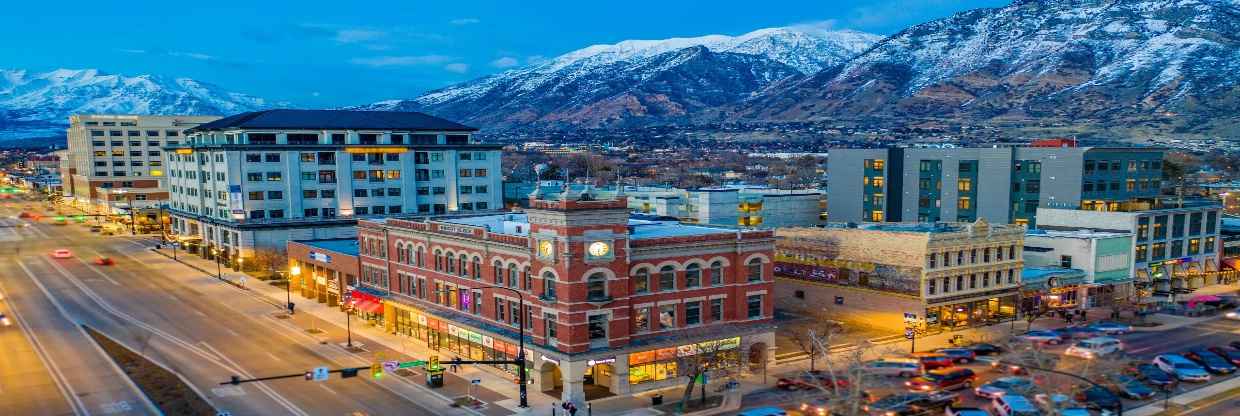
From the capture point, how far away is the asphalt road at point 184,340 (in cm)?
5750

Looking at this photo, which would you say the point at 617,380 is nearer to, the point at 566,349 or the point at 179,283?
the point at 566,349

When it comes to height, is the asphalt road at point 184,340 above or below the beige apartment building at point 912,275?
below

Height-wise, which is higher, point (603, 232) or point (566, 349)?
point (603, 232)

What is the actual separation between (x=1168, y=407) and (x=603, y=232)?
124 feet

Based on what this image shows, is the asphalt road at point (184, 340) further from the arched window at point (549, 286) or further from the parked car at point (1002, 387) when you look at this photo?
the parked car at point (1002, 387)

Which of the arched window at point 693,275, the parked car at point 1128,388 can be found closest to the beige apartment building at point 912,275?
the parked car at point 1128,388

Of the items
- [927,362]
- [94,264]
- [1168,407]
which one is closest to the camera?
[1168,407]

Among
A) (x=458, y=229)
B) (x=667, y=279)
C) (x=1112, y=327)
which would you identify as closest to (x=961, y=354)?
(x=1112, y=327)

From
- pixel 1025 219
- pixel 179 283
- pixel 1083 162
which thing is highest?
pixel 1083 162

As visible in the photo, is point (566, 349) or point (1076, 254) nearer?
point (566, 349)

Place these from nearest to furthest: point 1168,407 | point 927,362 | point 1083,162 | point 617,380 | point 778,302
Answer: point 1168,407
point 617,380
point 927,362
point 778,302
point 1083,162

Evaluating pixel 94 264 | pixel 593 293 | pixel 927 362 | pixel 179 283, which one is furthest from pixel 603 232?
pixel 94 264

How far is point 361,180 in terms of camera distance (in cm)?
13550

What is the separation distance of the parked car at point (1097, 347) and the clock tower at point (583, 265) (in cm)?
3617
